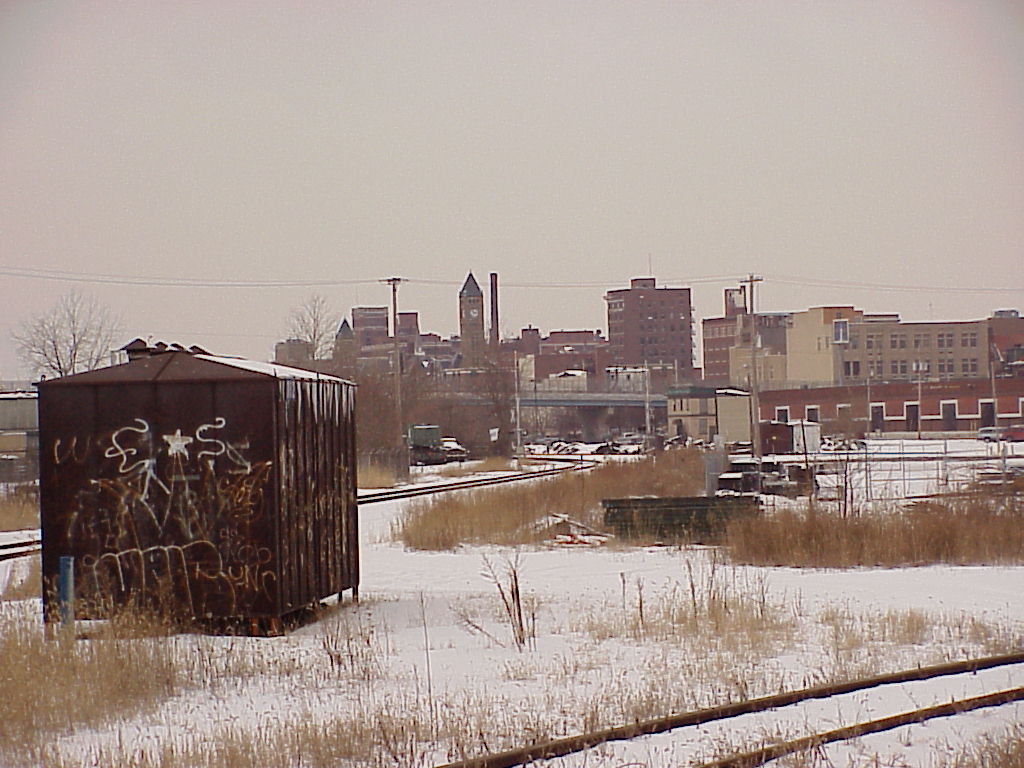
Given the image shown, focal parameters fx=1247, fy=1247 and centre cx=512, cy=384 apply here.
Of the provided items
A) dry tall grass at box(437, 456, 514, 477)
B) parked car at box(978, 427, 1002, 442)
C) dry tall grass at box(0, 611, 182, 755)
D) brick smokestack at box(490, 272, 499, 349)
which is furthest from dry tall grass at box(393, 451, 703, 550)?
brick smokestack at box(490, 272, 499, 349)

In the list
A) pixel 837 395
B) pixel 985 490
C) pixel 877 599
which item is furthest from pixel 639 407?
pixel 877 599

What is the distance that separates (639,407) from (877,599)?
128 meters

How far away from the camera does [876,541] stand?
61.5 feet

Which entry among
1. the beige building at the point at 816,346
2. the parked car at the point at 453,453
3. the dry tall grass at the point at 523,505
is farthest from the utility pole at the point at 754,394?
the beige building at the point at 816,346

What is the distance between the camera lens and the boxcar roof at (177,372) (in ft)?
42.3

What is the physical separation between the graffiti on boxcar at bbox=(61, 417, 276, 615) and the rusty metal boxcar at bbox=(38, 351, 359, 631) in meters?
0.01

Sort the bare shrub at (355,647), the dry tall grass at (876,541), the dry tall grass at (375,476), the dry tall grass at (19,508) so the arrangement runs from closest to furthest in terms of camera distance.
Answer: the bare shrub at (355,647)
the dry tall grass at (876,541)
the dry tall grass at (19,508)
the dry tall grass at (375,476)

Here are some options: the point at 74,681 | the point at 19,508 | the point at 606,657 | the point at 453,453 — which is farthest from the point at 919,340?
the point at 74,681

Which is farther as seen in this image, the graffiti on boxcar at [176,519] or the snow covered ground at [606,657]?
the graffiti on boxcar at [176,519]

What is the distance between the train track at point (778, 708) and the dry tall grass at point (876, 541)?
797 cm

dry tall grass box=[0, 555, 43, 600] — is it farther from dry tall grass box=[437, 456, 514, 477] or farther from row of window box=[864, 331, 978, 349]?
row of window box=[864, 331, 978, 349]

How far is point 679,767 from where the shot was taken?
7641 millimetres

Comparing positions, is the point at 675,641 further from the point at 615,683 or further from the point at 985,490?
the point at 985,490

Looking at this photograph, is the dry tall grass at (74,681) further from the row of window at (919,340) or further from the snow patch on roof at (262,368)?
the row of window at (919,340)
